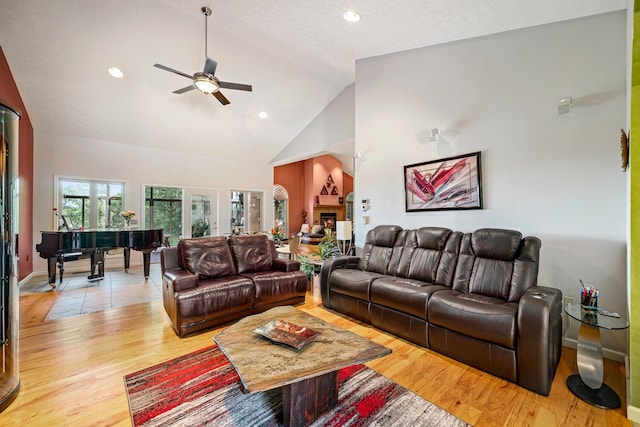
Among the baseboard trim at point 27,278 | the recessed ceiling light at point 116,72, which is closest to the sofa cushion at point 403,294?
the recessed ceiling light at point 116,72

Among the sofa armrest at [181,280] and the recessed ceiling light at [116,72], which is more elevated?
the recessed ceiling light at [116,72]

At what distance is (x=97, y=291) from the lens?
4.40m

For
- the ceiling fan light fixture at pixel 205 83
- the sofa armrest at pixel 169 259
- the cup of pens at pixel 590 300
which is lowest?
the cup of pens at pixel 590 300

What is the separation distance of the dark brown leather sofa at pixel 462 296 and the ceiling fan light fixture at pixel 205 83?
9.55 feet

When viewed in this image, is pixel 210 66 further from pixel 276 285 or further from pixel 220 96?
pixel 276 285

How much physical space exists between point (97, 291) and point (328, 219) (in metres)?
9.15

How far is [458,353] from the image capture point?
7.84 ft

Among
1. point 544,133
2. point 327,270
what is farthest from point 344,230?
point 544,133

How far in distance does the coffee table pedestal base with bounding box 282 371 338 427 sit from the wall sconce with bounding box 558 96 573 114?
320cm

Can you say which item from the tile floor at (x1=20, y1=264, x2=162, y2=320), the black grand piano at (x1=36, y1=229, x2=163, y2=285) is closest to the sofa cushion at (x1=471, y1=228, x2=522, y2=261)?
the tile floor at (x1=20, y1=264, x2=162, y2=320)

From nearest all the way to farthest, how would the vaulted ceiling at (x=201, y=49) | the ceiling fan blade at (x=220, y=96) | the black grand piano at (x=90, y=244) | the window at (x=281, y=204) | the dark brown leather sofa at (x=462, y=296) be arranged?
1. the dark brown leather sofa at (x=462, y=296)
2. the vaulted ceiling at (x=201, y=49)
3. the ceiling fan blade at (x=220, y=96)
4. the black grand piano at (x=90, y=244)
5. the window at (x=281, y=204)

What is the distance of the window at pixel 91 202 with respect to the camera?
598 cm

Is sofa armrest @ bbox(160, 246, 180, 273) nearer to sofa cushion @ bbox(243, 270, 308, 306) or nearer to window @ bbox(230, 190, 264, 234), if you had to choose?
sofa cushion @ bbox(243, 270, 308, 306)

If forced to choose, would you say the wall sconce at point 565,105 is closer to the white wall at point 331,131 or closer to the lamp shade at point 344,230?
the lamp shade at point 344,230
